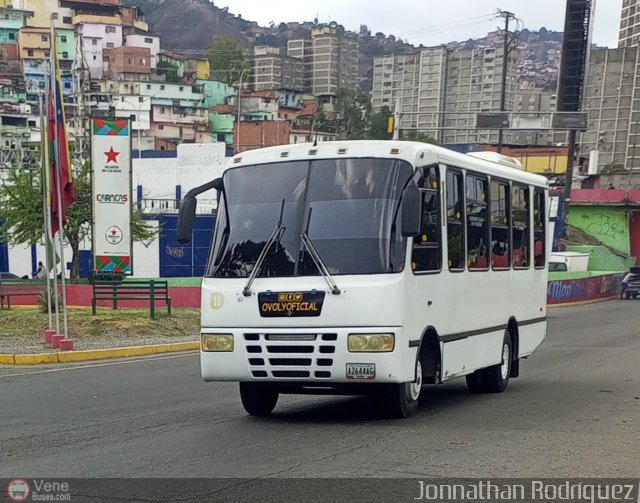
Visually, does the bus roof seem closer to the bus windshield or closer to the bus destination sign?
the bus windshield

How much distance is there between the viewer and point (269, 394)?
34.7ft

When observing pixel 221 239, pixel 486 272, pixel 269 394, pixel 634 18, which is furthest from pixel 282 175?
pixel 634 18

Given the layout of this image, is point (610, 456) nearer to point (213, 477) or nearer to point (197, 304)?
point (213, 477)

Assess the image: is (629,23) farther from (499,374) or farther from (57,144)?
(499,374)

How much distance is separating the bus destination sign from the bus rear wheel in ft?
13.9

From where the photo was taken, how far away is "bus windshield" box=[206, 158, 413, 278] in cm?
948

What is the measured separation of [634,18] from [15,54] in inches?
3769

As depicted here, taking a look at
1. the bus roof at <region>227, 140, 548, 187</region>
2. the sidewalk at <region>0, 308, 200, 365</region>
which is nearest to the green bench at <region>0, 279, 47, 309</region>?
the sidewalk at <region>0, 308, 200, 365</region>

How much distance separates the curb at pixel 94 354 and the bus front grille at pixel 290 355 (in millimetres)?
9409

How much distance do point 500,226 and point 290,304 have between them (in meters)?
4.28

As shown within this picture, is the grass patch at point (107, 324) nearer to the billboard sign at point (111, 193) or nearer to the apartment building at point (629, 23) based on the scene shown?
the billboard sign at point (111, 193)

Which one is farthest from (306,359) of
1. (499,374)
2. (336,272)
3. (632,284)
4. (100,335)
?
(632,284)

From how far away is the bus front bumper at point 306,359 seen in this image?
915 cm

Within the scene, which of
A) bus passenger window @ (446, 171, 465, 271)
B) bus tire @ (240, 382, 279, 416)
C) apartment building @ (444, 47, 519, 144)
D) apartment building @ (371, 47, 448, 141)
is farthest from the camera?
apartment building @ (444, 47, 519, 144)
